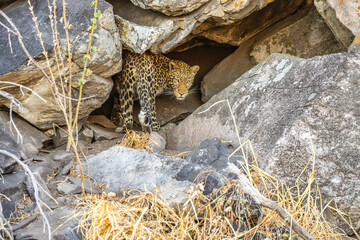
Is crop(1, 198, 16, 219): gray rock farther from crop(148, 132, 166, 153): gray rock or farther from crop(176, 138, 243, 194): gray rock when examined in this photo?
crop(148, 132, 166, 153): gray rock

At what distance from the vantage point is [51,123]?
6.13 m

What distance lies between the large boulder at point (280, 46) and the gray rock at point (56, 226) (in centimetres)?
430

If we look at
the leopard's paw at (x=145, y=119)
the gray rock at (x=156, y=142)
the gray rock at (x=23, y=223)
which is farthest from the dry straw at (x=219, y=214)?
the leopard's paw at (x=145, y=119)

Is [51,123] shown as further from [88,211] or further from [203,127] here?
[88,211]

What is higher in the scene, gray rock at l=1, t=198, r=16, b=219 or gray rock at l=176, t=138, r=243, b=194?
gray rock at l=1, t=198, r=16, b=219

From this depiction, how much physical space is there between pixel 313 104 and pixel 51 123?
10.8 ft

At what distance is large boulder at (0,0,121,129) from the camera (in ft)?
17.6

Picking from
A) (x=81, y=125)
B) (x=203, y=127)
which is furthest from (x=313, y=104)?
(x=81, y=125)

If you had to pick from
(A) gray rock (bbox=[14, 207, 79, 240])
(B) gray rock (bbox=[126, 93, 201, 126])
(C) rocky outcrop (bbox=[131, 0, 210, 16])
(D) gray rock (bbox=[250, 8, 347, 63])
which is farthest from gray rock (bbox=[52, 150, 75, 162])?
(D) gray rock (bbox=[250, 8, 347, 63])

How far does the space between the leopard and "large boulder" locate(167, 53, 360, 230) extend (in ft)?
6.61

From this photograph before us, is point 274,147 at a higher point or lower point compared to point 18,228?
lower

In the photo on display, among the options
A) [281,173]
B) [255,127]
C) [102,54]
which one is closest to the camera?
[281,173]

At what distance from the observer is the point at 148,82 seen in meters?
7.42

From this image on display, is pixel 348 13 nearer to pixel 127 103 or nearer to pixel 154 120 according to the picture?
pixel 154 120
